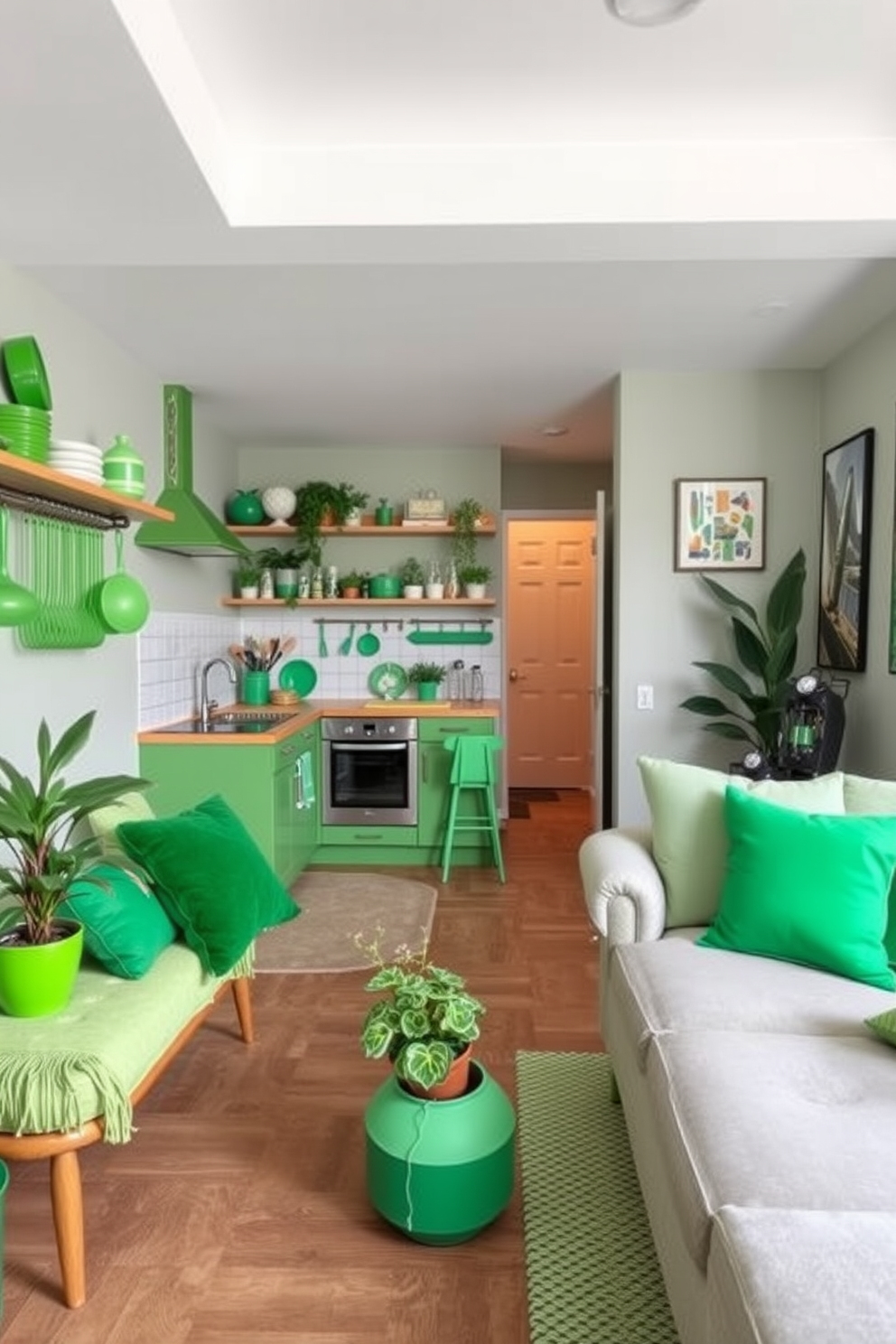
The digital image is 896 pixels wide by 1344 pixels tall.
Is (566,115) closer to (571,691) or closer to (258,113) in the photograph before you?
(258,113)

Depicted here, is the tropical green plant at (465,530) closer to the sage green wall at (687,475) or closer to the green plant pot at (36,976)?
the sage green wall at (687,475)

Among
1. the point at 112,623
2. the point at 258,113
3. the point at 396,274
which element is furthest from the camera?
the point at 112,623

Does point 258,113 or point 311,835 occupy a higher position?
point 258,113

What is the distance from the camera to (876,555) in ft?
9.64

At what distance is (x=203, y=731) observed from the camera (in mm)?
3578

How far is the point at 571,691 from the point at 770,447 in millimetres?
3001

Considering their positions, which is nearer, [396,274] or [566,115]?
[566,115]

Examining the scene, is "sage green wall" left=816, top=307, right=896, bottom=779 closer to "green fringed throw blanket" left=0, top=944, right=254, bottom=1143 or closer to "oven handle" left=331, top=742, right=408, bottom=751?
"oven handle" left=331, top=742, right=408, bottom=751

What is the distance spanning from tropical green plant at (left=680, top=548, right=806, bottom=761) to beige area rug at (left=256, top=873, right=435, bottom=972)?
5.06 ft

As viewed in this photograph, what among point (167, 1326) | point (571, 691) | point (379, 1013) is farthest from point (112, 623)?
point (571, 691)

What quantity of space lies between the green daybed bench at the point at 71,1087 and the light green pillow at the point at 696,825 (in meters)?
1.31

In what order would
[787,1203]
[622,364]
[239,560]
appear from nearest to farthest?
1. [787,1203]
2. [622,364]
3. [239,560]

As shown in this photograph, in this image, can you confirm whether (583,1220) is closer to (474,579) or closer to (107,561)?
(107,561)

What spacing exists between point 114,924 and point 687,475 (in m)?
2.92
